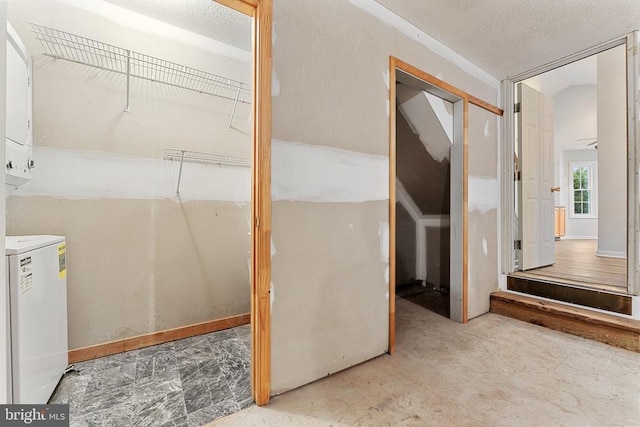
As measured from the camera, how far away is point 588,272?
2.96 meters

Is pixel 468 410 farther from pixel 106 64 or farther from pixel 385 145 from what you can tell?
pixel 106 64

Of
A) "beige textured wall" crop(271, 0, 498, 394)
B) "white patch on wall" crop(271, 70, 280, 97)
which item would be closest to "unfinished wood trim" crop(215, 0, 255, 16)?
"beige textured wall" crop(271, 0, 498, 394)

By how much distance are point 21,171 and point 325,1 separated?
1.97m

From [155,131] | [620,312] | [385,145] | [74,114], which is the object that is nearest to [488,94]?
[385,145]

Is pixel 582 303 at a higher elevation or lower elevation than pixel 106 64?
lower

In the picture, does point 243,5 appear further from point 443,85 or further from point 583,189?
point 583,189

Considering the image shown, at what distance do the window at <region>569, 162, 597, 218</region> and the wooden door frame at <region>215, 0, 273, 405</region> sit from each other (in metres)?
8.19

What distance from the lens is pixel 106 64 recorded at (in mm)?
2043

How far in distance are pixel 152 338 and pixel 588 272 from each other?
13.7ft

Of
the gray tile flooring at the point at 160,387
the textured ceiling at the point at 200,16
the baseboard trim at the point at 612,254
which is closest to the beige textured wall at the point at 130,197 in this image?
the textured ceiling at the point at 200,16

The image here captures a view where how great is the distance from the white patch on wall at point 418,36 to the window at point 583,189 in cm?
581

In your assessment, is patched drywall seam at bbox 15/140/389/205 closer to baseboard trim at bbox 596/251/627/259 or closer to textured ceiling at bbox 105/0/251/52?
textured ceiling at bbox 105/0/251/52

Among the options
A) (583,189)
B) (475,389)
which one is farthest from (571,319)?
(583,189)

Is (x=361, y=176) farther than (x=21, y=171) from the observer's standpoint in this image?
Yes
